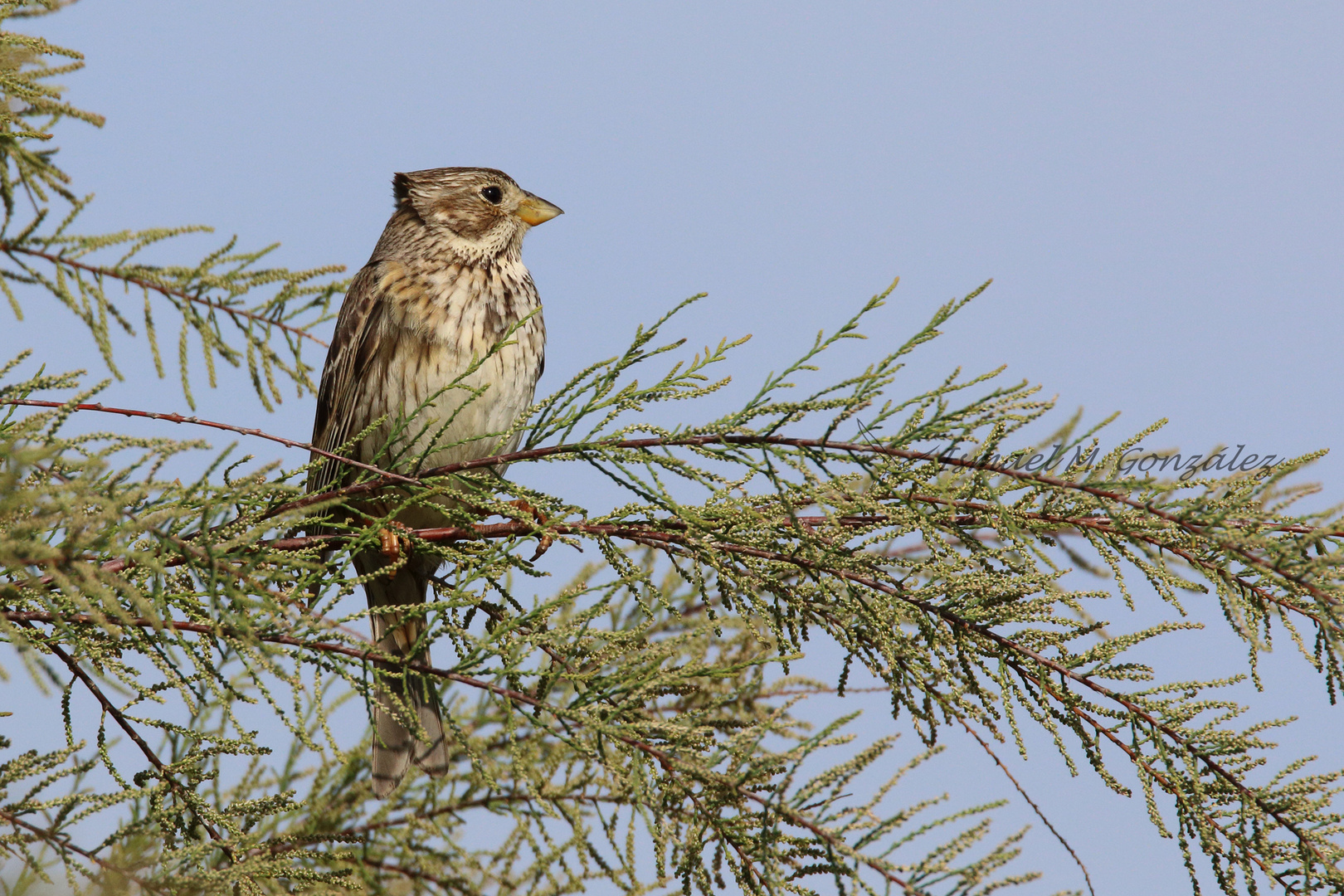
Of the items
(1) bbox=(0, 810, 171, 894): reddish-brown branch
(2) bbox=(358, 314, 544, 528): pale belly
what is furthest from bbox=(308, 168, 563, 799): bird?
(1) bbox=(0, 810, 171, 894): reddish-brown branch

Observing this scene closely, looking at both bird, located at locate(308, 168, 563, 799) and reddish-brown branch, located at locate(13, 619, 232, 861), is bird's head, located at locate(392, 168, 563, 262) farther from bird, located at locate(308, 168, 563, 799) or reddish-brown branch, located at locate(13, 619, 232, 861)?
reddish-brown branch, located at locate(13, 619, 232, 861)

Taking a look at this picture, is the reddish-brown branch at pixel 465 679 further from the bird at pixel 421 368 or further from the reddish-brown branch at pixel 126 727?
the bird at pixel 421 368

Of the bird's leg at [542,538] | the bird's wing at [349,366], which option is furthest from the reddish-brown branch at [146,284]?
the bird's leg at [542,538]

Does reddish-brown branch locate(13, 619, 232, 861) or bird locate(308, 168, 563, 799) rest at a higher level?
bird locate(308, 168, 563, 799)

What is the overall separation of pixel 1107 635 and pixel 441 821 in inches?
103

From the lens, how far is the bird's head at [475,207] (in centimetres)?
502

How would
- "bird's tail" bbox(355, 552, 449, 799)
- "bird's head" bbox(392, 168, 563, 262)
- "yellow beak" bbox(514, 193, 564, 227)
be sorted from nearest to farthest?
Answer: "bird's tail" bbox(355, 552, 449, 799) < "bird's head" bbox(392, 168, 563, 262) < "yellow beak" bbox(514, 193, 564, 227)

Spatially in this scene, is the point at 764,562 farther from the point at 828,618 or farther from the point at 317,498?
the point at 317,498

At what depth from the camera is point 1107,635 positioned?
9.43 feet

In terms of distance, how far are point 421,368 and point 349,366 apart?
0.44m

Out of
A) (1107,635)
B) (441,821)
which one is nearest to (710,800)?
(1107,635)

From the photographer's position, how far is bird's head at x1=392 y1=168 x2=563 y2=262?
16.5ft

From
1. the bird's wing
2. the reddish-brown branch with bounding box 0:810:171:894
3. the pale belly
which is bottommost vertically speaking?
the reddish-brown branch with bounding box 0:810:171:894

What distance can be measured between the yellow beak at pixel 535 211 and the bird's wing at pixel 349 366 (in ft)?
2.59
